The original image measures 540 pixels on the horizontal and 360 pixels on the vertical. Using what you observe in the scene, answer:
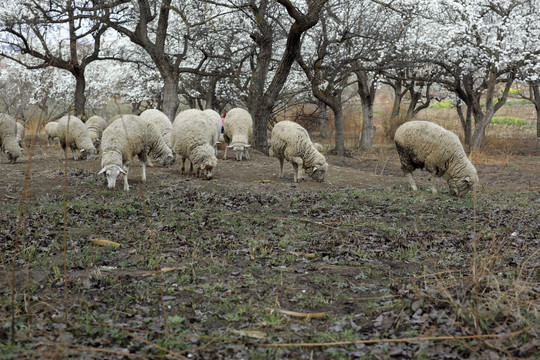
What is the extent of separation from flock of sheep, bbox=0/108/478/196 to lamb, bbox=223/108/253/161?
8.31ft

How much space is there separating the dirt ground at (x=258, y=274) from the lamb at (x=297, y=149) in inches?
81.2

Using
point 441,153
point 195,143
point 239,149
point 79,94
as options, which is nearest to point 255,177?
point 195,143

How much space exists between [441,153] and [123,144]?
7193 millimetres

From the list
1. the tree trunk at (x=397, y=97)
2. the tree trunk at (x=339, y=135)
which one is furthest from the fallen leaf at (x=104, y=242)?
the tree trunk at (x=397, y=97)

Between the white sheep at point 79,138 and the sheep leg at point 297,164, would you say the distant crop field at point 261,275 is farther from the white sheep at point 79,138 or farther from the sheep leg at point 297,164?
the white sheep at point 79,138

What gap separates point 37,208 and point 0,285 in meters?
3.59

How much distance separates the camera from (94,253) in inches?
227

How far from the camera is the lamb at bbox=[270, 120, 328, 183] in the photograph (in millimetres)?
11953

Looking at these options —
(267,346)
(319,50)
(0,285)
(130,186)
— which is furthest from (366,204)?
(319,50)

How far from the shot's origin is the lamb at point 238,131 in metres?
15.9

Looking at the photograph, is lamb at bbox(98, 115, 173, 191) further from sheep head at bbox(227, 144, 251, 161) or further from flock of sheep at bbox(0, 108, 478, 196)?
sheep head at bbox(227, 144, 251, 161)

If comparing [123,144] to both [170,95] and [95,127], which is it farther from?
[95,127]

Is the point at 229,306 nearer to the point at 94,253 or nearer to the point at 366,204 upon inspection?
the point at 94,253

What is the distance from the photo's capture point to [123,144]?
10.0 m
